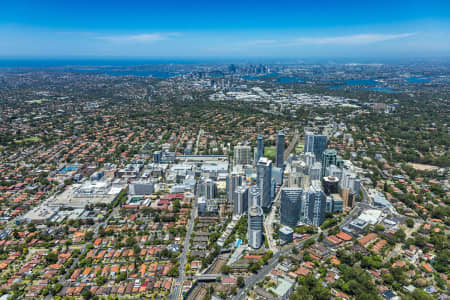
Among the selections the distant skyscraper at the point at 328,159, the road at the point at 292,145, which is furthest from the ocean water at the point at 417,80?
the distant skyscraper at the point at 328,159

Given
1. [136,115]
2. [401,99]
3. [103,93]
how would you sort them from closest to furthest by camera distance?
[136,115] < [401,99] < [103,93]

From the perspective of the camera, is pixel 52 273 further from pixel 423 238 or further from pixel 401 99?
pixel 401 99

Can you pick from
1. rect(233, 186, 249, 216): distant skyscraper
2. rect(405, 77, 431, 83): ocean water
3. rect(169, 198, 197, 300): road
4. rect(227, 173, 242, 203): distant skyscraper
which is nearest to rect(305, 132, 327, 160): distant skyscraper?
rect(227, 173, 242, 203): distant skyscraper

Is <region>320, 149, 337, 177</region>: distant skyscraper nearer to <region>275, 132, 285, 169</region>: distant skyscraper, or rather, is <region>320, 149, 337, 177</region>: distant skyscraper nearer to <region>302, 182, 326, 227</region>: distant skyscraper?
<region>275, 132, 285, 169</region>: distant skyscraper

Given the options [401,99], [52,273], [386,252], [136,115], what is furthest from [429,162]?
[136,115]

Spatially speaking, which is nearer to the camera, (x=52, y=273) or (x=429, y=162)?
(x=52, y=273)

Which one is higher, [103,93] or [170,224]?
[103,93]

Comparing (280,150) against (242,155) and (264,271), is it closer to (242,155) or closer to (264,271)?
(242,155)
